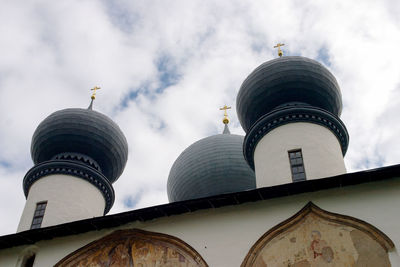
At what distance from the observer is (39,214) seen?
13.1 meters

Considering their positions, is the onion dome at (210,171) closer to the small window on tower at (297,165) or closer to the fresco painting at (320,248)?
the small window on tower at (297,165)

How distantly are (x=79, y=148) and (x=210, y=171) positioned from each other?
3.47 m

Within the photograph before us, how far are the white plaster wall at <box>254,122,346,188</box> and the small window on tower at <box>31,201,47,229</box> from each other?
4948mm

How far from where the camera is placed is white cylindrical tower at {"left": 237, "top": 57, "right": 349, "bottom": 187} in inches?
453

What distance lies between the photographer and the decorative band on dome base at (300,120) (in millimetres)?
12242

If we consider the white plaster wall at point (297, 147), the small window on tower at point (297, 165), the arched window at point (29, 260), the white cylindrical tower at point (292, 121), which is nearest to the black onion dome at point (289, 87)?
the white cylindrical tower at point (292, 121)

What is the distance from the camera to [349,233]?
831 cm

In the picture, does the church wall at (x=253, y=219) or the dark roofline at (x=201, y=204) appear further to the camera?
the dark roofline at (x=201, y=204)

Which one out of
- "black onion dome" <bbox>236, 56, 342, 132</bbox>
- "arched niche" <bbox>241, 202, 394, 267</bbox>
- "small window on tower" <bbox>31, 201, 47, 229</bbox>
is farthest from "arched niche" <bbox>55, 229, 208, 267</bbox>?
"black onion dome" <bbox>236, 56, 342, 132</bbox>

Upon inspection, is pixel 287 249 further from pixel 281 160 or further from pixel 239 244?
pixel 281 160

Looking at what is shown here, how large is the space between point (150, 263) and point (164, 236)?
1.60 ft

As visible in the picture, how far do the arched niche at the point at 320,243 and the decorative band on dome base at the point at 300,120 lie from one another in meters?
3.74

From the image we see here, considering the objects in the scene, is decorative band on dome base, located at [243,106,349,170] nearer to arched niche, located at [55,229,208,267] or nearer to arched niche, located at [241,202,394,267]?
arched niche, located at [241,202,394,267]

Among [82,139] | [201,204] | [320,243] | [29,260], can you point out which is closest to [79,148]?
[82,139]
